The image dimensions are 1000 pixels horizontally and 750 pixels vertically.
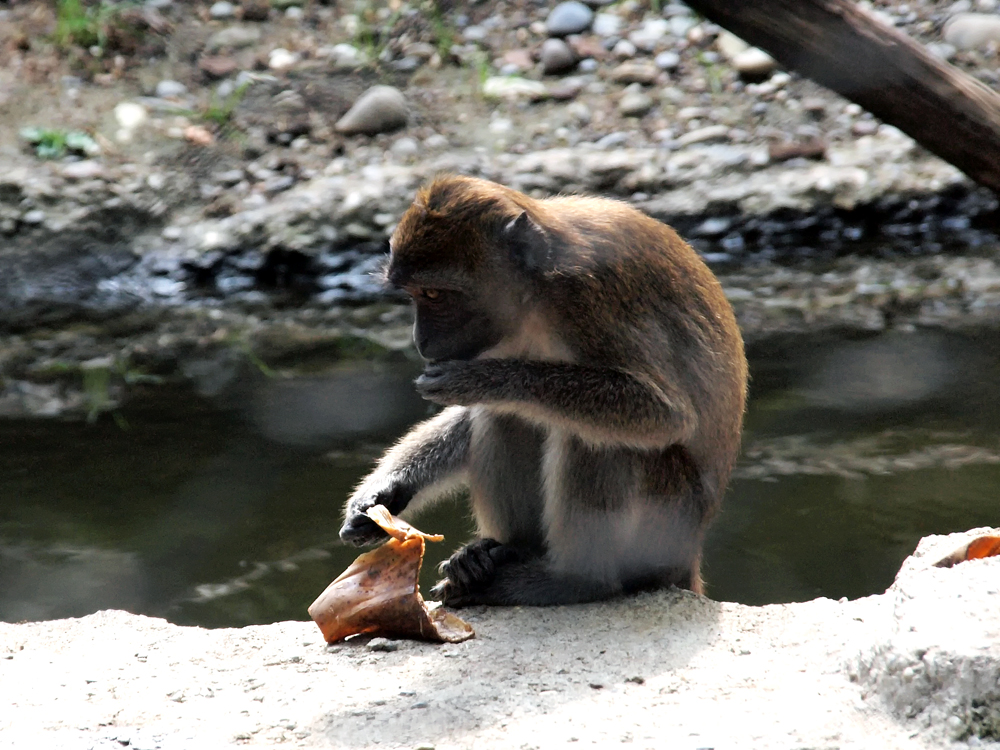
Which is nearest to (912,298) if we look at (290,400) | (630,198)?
(630,198)

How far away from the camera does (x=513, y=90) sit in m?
11.6

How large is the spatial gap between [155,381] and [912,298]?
562 cm

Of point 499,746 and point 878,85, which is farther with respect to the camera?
point 878,85

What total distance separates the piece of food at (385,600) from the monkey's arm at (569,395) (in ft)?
1.79

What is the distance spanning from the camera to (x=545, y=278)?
14.8 feet

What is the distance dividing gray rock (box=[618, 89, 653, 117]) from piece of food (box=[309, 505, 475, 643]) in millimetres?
7771

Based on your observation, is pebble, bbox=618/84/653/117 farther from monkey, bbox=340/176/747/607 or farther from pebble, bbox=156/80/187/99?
monkey, bbox=340/176/747/607

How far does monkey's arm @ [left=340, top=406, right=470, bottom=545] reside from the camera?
5.05 meters

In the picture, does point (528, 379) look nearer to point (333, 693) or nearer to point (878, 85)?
point (333, 693)

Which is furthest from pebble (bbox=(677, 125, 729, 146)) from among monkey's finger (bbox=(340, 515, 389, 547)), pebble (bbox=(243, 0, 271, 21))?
monkey's finger (bbox=(340, 515, 389, 547))

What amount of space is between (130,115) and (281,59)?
1.59 m

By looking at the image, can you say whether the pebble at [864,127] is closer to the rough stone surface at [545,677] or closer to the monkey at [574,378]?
the monkey at [574,378]

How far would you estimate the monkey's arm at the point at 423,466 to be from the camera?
16.6 feet

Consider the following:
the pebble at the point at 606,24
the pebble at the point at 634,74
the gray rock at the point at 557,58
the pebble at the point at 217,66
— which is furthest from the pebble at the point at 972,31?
the pebble at the point at 217,66
